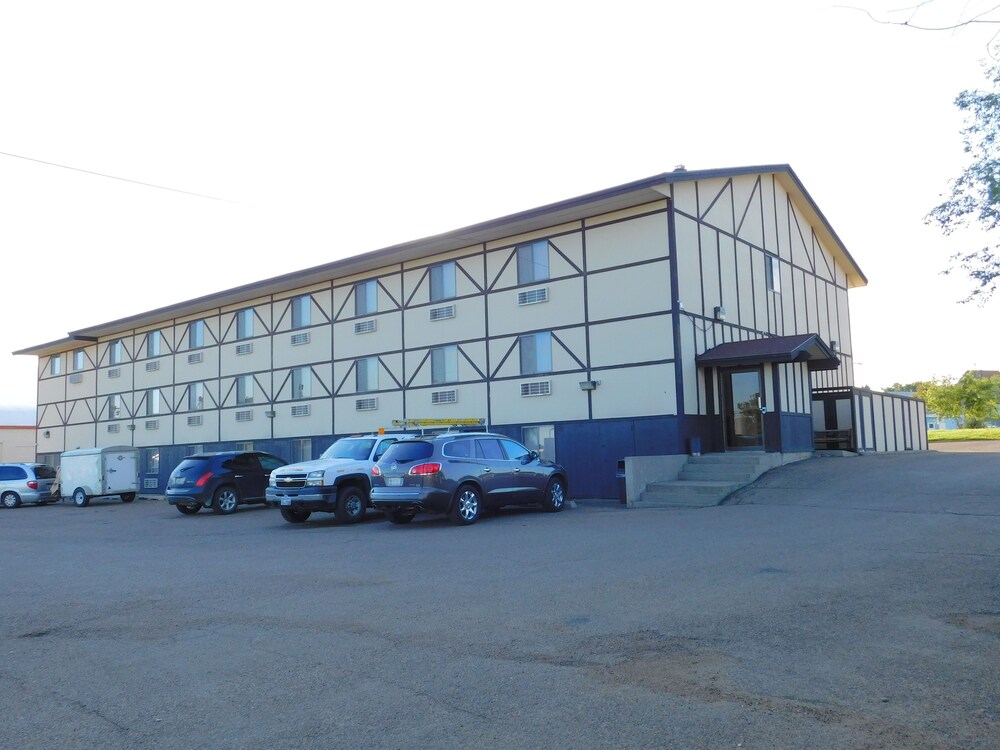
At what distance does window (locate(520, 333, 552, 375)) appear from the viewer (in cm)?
2409

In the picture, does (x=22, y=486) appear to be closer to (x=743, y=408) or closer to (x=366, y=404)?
(x=366, y=404)

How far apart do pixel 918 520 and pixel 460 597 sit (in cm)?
845

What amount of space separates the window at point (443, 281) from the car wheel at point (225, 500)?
28.3 ft

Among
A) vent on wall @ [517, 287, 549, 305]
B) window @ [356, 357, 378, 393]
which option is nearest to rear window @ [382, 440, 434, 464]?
vent on wall @ [517, 287, 549, 305]

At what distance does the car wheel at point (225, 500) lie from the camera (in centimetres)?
2194

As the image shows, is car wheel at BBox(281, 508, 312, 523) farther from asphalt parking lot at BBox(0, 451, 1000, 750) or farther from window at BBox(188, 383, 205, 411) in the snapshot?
window at BBox(188, 383, 205, 411)

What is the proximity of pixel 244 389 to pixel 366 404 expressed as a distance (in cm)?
707

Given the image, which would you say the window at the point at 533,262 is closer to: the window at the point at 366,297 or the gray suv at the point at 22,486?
the window at the point at 366,297

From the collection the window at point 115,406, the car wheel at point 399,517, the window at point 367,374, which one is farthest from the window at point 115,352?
the car wheel at point 399,517

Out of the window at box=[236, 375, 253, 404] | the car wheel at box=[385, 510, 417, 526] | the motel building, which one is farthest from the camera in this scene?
the window at box=[236, 375, 253, 404]

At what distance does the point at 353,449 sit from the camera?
1866cm

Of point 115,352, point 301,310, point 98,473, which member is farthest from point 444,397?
point 115,352

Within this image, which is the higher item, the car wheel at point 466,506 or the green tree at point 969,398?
the green tree at point 969,398

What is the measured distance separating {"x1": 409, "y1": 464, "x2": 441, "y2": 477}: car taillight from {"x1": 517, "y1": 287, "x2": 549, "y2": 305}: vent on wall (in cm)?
937
